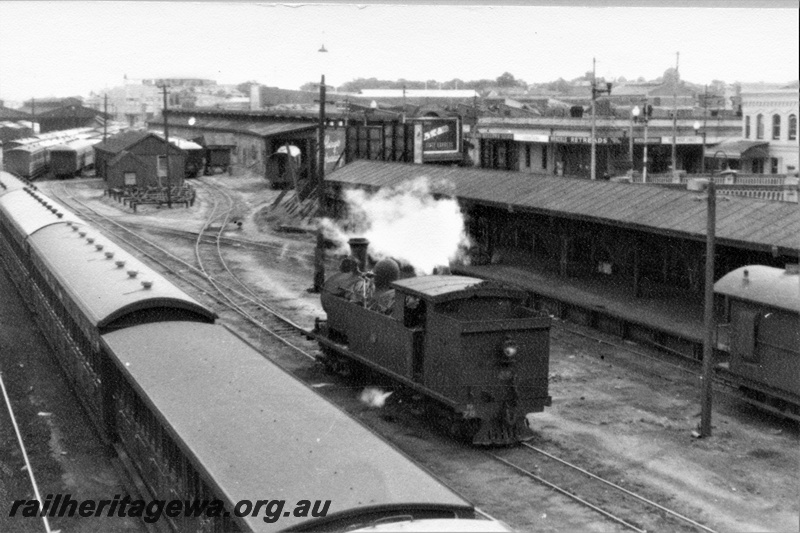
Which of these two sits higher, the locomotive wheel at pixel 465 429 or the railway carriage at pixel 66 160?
the railway carriage at pixel 66 160

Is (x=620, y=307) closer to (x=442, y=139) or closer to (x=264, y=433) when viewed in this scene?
(x=264, y=433)

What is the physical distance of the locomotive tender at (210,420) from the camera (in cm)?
737

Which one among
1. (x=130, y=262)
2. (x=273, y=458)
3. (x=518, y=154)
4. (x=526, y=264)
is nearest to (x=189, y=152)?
(x=518, y=154)

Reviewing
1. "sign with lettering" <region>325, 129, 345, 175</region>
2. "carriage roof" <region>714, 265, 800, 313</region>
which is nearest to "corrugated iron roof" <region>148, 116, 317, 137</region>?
"sign with lettering" <region>325, 129, 345, 175</region>

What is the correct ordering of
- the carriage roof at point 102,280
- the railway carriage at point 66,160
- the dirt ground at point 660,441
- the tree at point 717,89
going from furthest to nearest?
1. the railway carriage at point 66,160
2. the tree at point 717,89
3. the carriage roof at point 102,280
4. the dirt ground at point 660,441

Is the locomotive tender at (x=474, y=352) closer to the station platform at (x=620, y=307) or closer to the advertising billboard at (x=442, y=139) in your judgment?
the station platform at (x=620, y=307)

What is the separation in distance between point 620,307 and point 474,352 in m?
10.1

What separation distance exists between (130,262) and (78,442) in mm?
3585

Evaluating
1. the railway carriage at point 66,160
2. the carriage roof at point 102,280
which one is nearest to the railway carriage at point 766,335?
the carriage roof at point 102,280

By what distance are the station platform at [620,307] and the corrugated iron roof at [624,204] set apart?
86.8 inches

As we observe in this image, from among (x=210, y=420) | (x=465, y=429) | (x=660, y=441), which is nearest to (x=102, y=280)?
(x=465, y=429)

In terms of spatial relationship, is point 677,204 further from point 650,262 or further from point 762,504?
point 762,504

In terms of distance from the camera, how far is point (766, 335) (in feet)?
54.9

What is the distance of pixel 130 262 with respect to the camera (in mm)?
17688
